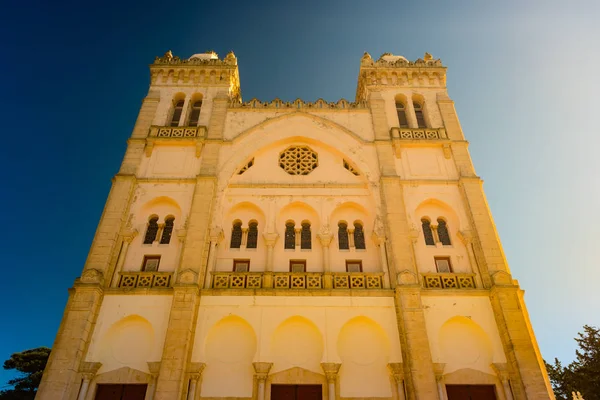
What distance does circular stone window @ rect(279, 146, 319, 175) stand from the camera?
21.3m

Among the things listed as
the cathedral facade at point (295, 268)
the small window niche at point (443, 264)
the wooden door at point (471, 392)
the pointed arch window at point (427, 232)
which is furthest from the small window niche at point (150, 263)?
the wooden door at point (471, 392)

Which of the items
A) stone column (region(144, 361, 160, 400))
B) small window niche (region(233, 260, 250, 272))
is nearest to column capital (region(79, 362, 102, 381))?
stone column (region(144, 361, 160, 400))

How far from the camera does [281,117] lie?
75.4ft

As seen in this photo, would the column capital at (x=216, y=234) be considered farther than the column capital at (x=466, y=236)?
No

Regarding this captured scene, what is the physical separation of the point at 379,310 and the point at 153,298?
9.15 meters

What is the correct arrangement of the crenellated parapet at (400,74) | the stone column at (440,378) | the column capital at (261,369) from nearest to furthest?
the stone column at (440,378)
the column capital at (261,369)
the crenellated parapet at (400,74)

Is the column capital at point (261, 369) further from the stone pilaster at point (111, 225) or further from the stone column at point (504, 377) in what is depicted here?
the stone column at point (504, 377)

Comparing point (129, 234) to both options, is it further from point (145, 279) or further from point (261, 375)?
point (261, 375)

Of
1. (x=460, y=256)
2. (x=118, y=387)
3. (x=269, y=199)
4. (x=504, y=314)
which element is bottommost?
(x=118, y=387)

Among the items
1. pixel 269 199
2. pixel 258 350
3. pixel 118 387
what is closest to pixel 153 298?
pixel 118 387

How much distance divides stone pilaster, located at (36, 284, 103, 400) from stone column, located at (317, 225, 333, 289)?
920 cm

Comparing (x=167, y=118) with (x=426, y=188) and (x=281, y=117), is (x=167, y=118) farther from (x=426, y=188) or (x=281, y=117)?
(x=426, y=188)

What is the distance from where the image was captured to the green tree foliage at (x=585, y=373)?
2698 centimetres

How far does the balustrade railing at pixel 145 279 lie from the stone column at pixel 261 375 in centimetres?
509
